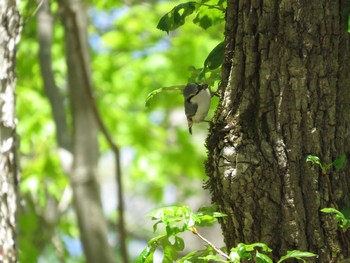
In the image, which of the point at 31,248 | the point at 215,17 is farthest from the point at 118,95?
the point at 215,17

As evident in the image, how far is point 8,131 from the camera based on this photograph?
10.3 feet

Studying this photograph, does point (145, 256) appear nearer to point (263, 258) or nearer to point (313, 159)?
point (263, 258)

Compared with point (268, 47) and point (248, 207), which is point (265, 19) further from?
point (248, 207)

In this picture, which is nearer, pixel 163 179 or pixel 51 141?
pixel 51 141

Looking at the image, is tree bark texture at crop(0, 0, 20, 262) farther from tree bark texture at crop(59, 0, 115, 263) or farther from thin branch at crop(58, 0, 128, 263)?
tree bark texture at crop(59, 0, 115, 263)

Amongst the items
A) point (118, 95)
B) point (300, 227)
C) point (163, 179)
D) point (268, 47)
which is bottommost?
Result: point (300, 227)

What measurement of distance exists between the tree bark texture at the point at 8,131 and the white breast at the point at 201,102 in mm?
810

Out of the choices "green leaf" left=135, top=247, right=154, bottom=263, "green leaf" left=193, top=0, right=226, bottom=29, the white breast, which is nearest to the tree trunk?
"green leaf" left=135, top=247, right=154, bottom=263

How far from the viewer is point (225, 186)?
209 cm

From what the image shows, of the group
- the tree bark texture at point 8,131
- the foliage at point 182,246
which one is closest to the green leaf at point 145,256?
the foliage at point 182,246

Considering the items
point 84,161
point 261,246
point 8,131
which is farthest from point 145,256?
point 84,161

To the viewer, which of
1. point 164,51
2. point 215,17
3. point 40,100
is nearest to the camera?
point 215,17

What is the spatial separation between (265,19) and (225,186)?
0.49 meters

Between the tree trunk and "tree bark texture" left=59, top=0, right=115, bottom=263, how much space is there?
3.31 meters
